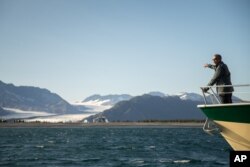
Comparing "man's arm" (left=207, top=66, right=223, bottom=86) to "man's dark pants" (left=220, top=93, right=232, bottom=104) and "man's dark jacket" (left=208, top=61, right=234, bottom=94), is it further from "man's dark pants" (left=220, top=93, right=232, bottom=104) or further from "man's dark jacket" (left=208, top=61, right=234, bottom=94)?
"man's dark pants" (left=220, top=93, right=232, bottom=104)

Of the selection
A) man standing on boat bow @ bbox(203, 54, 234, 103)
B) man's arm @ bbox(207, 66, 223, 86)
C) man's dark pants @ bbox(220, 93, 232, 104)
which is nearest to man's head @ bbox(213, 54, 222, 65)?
man standing on boat bow @ bbox(203, 54, 234, 103)

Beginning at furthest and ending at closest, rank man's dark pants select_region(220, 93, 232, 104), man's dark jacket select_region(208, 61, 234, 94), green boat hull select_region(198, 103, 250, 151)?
man's dark jacket select_region(208, 61, 234, 94) < man's dark pants select_region(220, 93, 232, 104) < green boat hull select_region(198, 103, 250, 151)

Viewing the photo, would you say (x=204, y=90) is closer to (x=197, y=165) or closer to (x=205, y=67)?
(x=205, y=67)

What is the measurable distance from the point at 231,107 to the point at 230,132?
3.62 ft

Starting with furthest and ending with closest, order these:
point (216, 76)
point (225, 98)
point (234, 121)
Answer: point (216, 76) < point (225, 98) < point (234, 121)

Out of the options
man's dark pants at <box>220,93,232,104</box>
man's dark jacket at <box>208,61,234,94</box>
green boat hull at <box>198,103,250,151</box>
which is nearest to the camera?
green boat hull at <box>198,103,250,151</box>

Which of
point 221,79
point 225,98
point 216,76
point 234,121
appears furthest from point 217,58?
point 234,121

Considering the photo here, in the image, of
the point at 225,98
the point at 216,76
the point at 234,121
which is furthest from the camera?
the point at 216,76

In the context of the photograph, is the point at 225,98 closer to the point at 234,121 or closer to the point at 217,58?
the point at 234,121

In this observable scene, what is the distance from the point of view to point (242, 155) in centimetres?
1177

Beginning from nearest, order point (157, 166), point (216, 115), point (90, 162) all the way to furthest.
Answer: point (216, 115), point (157, 166), point (90, 162)

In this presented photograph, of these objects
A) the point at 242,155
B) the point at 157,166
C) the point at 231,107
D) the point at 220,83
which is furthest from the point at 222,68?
the point at 157,166

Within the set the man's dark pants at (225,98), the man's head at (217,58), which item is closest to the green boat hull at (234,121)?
the man's dark pants at (225,98)

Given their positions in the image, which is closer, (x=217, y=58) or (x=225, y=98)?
(x=225, y=98)
